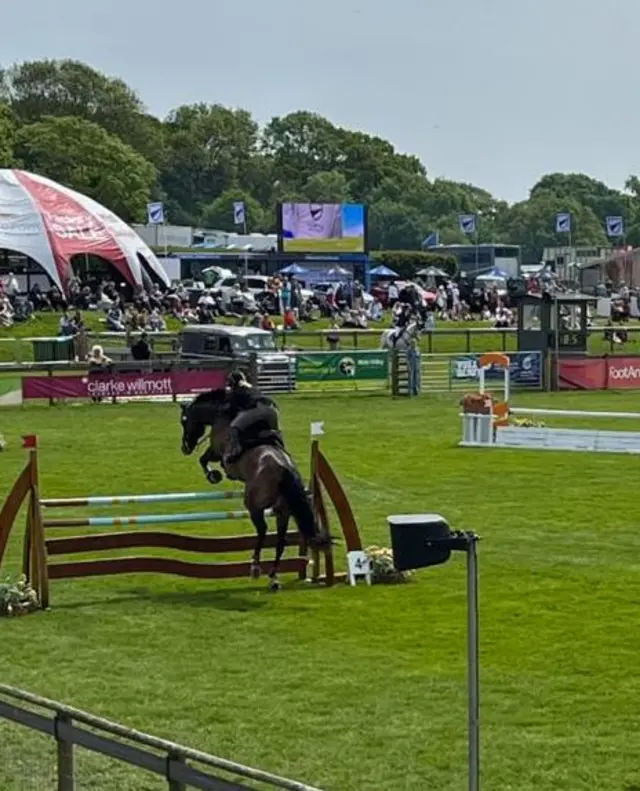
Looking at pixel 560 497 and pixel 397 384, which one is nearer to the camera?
pixel 560 497

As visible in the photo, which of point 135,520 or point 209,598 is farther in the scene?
point 135,520

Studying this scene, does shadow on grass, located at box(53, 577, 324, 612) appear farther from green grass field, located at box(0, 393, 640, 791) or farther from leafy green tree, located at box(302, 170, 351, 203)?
leafy green tree, located at box(302, 170, 351, 203)

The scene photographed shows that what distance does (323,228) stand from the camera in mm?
86625

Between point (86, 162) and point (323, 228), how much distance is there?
27.2 metres

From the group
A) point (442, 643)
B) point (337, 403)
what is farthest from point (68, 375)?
point (442, 643)

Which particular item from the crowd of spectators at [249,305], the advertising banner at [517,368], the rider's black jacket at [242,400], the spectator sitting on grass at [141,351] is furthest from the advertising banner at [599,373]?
the rider's black jacket at [242,400]

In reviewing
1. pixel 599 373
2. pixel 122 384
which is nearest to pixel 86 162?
pixel 599 373

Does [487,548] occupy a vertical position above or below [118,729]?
below

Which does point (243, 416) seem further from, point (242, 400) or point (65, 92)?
point (65, 92)

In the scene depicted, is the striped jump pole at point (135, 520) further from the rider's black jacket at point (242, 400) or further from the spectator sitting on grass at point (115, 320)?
the spectator sitting on grass at point (115, 320)

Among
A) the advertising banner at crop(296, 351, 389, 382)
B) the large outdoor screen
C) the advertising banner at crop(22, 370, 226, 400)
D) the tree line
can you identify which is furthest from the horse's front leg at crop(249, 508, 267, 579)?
the tree line

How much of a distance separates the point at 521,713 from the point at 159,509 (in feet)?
35.0

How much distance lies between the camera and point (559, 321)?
44344 millimetres

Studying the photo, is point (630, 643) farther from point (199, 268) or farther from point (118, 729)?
point (199, 268)
